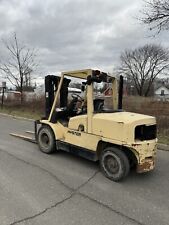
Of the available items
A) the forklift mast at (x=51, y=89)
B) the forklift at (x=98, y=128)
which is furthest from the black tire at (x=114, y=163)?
the forklift mast at (x=51, y=89)

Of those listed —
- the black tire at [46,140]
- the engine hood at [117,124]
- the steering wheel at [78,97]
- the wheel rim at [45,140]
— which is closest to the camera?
the engine hood at [117,124]

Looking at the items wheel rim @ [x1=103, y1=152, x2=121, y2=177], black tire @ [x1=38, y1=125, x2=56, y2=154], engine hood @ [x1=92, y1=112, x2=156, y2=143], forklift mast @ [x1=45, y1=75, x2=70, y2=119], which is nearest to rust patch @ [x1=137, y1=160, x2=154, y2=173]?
wheel rim @ [x1=103, y1=152, x2=121, y2=177]

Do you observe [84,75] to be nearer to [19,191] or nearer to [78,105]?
[78,105]

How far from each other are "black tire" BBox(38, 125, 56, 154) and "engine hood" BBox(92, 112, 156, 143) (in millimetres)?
1632

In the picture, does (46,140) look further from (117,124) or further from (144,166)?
(144,166)

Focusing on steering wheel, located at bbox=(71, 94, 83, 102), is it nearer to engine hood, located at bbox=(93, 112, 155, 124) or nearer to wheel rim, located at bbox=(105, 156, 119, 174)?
engine hood, located at bbox=(93, 112, 155, 124)

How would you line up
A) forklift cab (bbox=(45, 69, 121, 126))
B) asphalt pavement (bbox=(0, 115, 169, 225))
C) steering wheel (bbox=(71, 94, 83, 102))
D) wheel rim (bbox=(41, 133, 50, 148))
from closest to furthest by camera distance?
asphalt pavement (bbox=(0, 115, 169, 225))
forklift cab (bbox=(45, 69, 121, 126))
steering wheel (bbox=(71, 94, 83, 102))
wheel rim (bbox=(41, 133, 50, 148))

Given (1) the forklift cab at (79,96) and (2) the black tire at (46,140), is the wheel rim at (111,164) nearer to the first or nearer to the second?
(1) the forklift cab at (79,96)

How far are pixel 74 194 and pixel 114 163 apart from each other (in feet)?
3.80

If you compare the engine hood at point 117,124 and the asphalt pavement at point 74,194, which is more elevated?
the engine hood at point 117,124

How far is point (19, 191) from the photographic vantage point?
4449 mm

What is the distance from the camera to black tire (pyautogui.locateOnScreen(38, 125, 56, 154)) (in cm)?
669

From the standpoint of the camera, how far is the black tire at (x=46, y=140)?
669 centimetres

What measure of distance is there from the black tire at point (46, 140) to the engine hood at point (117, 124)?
1632 mm
